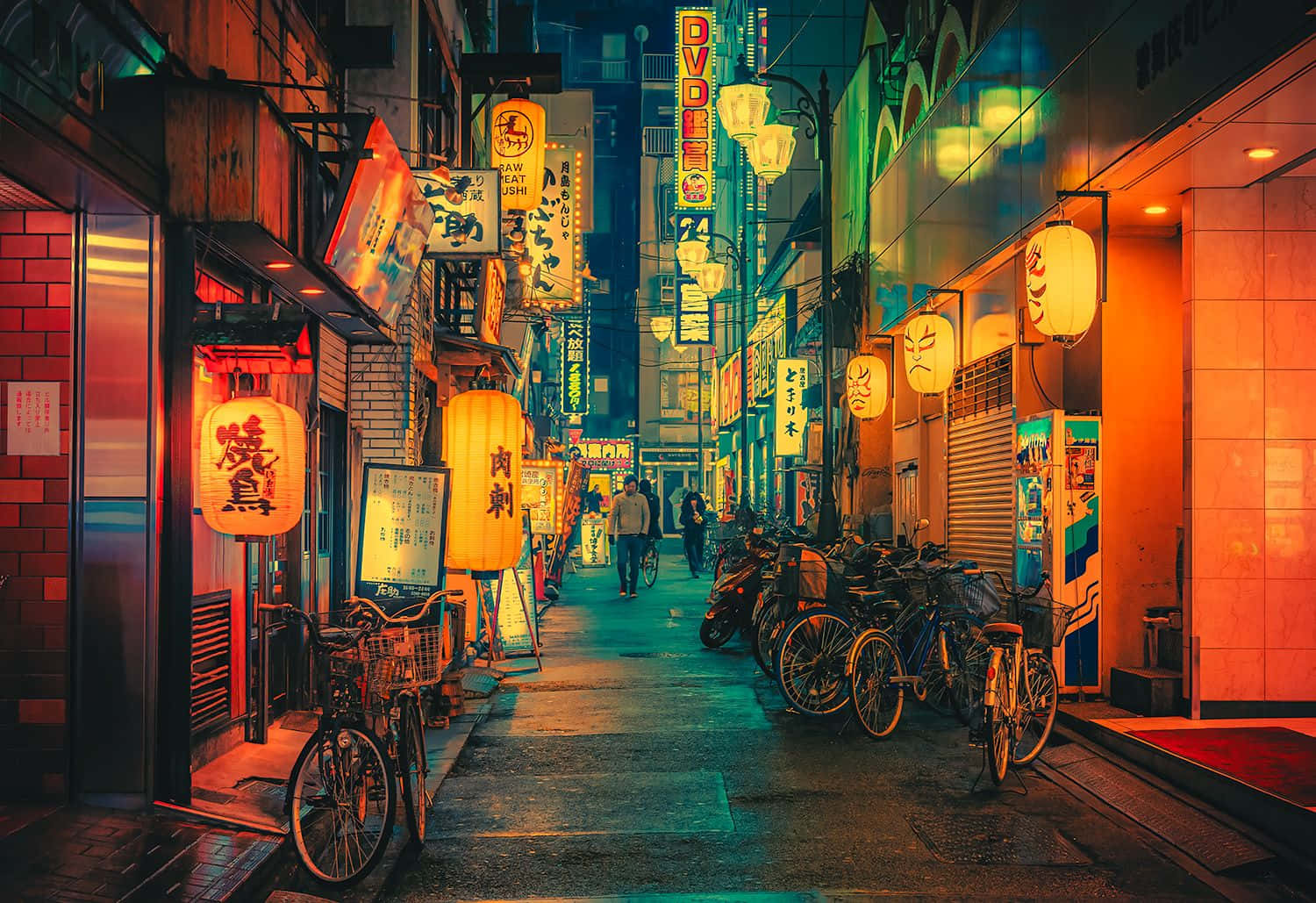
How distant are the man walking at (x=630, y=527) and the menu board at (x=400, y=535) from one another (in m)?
13.5

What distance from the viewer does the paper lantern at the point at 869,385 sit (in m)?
19.0

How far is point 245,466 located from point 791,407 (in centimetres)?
2435

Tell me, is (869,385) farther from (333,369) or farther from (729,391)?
(729,391)

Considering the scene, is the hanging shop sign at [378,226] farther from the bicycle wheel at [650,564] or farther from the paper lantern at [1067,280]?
the bicycle wheel at [650,564]

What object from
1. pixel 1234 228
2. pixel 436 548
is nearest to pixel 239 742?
pixel 436 548

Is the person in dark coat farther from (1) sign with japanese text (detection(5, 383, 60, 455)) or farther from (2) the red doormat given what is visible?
(1) sign with japanese text (detection(5, 383, 60, 455))

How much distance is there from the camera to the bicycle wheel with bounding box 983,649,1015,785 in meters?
8.64

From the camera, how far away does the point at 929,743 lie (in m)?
10.6

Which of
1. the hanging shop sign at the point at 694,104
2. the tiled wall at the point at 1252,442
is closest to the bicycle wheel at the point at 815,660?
the tiled wall at the point at 1252,442

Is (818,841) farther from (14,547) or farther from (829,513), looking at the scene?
(829,513)

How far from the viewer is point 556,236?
2230 centimetres

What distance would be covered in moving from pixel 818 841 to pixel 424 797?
2.55 meters

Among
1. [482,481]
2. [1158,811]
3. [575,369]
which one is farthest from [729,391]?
[1158,811]

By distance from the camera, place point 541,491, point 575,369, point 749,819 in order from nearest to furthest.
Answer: point 749,819
point 541,491
point 575,369
